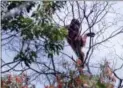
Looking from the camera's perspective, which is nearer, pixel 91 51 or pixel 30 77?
pixel 30 77

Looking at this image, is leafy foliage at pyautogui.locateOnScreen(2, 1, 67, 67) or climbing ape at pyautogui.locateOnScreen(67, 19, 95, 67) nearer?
leafy foliage at pyautogui.locateOnScreen(2, 1, 67, 67)

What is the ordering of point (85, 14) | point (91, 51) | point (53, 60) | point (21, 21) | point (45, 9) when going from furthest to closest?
point (85, 14) < point (91, 51) < point (53, 60) < point (45, 9) < point (21, 21)

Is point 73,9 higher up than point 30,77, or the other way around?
point 73,9

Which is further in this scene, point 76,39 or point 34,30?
point 76,39

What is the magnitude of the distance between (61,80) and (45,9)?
21.6 inches

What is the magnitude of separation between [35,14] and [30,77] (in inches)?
19.8

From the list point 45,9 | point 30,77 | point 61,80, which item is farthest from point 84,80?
point 45,9

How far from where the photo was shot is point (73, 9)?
8.52ft

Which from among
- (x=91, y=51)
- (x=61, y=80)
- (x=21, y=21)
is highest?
(x=21, y=21)

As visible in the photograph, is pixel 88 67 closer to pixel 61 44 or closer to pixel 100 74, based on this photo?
pixel 100 74

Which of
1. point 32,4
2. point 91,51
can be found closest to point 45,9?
point 32,4

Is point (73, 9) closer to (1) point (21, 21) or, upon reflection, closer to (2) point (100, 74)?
(2) point (100, 74)

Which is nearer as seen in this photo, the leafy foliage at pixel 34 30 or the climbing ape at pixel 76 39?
the leafy foliage at pixel 34 30

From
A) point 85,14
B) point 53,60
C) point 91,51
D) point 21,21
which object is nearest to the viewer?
point 21,21
